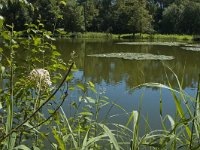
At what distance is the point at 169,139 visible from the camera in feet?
4.69

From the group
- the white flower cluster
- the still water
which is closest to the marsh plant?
the white flower cluster

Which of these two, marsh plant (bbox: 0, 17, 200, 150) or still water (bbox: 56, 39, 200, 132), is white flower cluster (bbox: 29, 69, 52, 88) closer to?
marsh plant (bbox: 0, 17, 200, 150)

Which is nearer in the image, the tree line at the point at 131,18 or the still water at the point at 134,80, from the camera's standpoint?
the still water at the point at 134,80

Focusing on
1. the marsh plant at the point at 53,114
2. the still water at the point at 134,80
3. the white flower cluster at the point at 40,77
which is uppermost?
the white flower cluster at the point at 40,77

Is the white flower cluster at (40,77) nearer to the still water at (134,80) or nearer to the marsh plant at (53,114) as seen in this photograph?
the marsh plant at (53,114)

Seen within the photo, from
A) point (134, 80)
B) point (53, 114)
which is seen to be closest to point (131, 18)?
point (134, 80)

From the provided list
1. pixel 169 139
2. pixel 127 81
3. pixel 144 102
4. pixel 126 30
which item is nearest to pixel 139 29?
pixel 126 30

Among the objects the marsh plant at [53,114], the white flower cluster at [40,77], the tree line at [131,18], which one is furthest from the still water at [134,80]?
the tree line at [131,18]

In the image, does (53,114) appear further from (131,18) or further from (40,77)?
(131,18)

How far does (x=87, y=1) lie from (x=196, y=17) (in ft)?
44.2

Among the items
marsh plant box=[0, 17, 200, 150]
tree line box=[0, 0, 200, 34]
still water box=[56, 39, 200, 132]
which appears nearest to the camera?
marsh plant box=[0, 17, 200, 150]

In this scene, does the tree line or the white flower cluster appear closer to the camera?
the white flower cluster

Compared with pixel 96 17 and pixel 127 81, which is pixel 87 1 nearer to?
pixel 96 17

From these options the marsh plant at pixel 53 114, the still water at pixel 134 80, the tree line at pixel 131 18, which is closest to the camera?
the marsh plant at pixel 53 114
